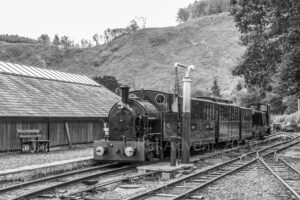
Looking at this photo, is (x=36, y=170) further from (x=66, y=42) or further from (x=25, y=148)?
(x=66, y=42)

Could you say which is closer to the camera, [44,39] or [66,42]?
[66,42]

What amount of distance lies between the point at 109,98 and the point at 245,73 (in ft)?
45.7

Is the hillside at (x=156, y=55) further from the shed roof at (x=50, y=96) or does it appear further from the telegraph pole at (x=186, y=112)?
the telegraph pole at (x=186, y=112)

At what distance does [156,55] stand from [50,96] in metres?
109

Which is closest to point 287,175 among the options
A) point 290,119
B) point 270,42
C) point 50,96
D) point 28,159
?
point 28,159

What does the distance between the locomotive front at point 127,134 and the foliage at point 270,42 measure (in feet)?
28.1

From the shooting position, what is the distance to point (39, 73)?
109 ft

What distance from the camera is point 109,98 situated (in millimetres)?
36375

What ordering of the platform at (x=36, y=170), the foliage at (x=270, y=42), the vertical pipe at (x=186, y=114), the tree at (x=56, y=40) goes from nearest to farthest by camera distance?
the platform at (x=36, y=170) → the vertical pipe at (x=186, y=114) → the foliage at (x=270, y=42) → the tree at (x=56, y=40)

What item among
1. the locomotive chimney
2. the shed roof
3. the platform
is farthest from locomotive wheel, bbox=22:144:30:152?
the locomotive chimney

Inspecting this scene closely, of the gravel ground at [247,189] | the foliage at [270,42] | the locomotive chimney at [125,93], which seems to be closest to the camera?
the gravel ground at [247,189]

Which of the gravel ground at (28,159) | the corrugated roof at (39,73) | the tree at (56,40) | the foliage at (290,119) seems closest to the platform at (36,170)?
the gravel ground at (28,159)

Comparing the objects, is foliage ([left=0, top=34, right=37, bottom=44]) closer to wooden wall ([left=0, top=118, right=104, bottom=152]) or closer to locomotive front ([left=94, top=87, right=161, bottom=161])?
wooden wall ([left=0, top=118, right=104, bottom=152])

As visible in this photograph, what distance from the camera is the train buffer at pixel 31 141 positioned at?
23703mm
